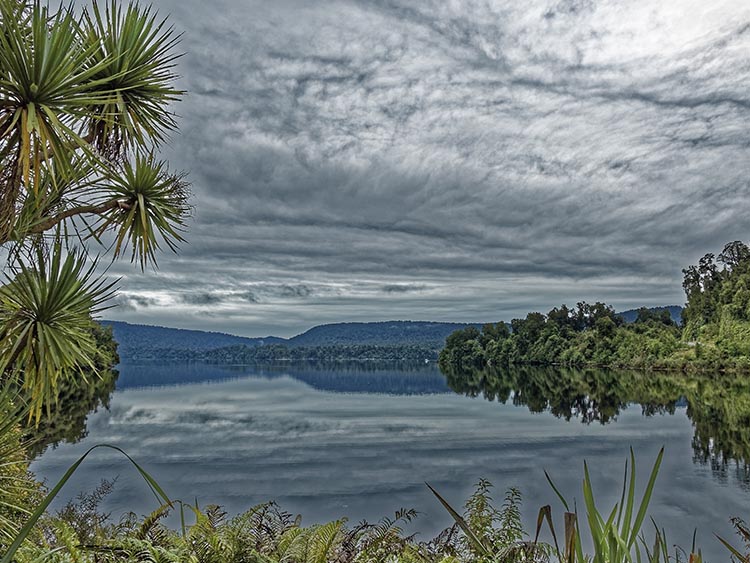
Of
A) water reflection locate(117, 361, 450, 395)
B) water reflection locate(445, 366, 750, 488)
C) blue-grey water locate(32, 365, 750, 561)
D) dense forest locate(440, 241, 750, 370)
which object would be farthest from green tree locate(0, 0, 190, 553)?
dense forest locate(440, 241, 750, 370)

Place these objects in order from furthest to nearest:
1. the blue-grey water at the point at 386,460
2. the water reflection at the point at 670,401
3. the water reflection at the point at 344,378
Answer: the water reflection at the point at 344,378 < the water reflection at the point at 670,401 < the blue-grey water at the point at 386,460

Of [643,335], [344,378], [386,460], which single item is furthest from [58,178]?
[643,335]

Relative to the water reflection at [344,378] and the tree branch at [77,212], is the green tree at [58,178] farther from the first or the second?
the water reflection at [344,378]

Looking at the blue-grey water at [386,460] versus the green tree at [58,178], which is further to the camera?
the blue-grey water at [386,460]

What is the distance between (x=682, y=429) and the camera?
30578mm

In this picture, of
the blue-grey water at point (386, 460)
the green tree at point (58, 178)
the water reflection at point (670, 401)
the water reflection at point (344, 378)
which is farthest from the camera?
the water reflection at point (344, 378)

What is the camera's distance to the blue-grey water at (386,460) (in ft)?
57.4

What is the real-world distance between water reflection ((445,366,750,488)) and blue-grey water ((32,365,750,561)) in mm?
848

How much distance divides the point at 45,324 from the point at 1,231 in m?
0.91

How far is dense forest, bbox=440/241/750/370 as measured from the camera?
236 feet

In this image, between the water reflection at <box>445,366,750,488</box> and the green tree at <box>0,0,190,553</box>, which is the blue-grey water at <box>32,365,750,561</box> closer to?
the water reflection at <box>445,366,750,488</box>

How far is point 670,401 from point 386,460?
28852mm

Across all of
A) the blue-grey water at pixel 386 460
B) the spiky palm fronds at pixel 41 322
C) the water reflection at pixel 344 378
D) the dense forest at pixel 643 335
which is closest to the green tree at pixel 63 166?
the spiky palm fronds at pixel 41 322

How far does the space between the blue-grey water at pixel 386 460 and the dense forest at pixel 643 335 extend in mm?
39327
